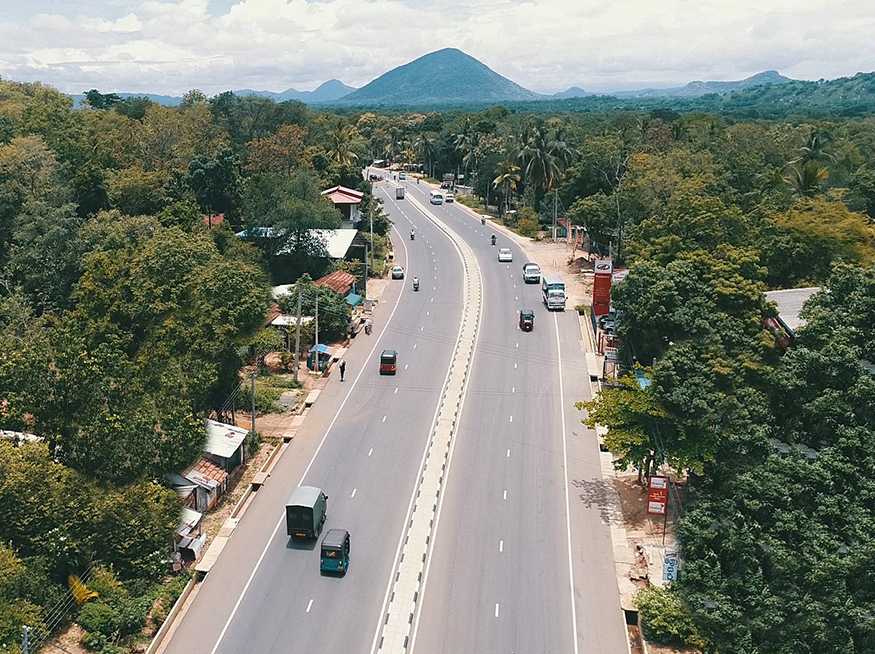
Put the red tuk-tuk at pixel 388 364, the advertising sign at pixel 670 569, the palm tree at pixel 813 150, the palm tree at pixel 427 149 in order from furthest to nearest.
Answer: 1. the palm tree at pixel 427 149
2. the palm tree at pixel 813 150
3. the red tuk-tuk at pixel 388 364
4. the advertising sign at pixel 670 569

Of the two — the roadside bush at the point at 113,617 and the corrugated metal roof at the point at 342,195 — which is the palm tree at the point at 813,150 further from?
the roadside bush at the point at 113,617

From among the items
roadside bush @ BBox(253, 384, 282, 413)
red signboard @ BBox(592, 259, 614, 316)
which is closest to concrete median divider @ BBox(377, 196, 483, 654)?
red signboard @ BBox(592, 259, 614, 316)

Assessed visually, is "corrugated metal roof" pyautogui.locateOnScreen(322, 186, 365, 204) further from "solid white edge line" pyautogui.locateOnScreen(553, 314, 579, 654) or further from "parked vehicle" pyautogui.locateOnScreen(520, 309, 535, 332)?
"solid white edge line" pyautogui.locateOnScreen(553, 314, 579, 654)

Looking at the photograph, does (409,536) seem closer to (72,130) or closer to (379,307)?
(379,307)

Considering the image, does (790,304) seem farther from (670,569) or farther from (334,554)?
(334,554)

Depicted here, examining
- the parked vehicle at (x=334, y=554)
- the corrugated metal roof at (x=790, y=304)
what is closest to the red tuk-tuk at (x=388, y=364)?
the parked vehicle at (x=334, y=554)

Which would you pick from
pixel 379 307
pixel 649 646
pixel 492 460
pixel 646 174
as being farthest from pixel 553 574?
pixel 646 174
